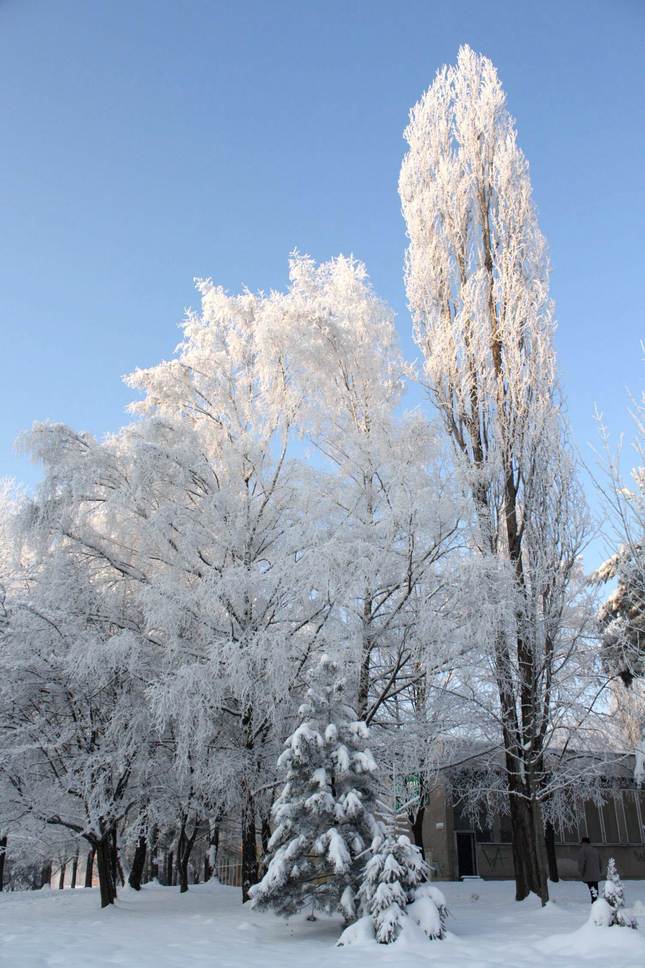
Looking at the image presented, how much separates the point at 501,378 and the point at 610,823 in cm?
1948

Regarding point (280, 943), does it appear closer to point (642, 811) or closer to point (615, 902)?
point (615, 902)

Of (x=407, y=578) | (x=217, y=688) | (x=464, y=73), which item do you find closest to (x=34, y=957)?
(x=217, y=688)

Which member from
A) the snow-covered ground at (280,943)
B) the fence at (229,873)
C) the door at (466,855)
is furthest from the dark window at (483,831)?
the snow-covered ground at (280,943)

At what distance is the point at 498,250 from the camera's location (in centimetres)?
1769

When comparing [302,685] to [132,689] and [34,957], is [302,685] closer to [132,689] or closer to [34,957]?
[132,689]

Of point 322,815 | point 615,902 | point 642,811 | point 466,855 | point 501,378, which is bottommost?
point 466,855

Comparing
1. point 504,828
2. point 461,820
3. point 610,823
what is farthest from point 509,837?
point 610,823

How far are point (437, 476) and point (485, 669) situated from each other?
3450mm

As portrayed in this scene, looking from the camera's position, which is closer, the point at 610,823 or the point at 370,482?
the point at 370,482

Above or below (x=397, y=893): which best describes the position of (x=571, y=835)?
below

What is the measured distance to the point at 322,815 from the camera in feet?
31.9

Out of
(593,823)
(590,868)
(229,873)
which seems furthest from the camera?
(229,873)

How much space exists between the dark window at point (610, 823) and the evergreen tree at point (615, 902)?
2181 cm

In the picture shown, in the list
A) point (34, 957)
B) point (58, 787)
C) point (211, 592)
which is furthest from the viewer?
point (58, 787)
